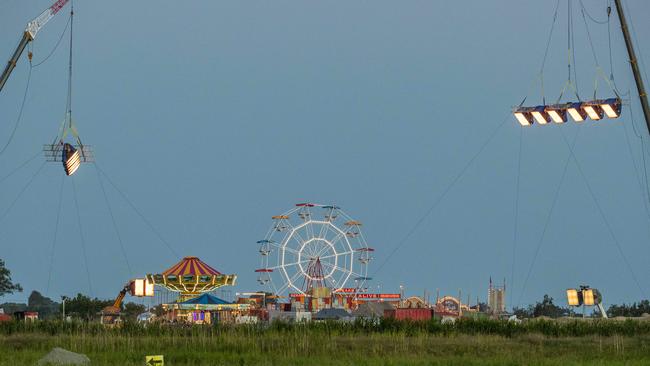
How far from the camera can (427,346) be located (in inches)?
2045

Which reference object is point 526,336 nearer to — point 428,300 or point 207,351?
point 207,351

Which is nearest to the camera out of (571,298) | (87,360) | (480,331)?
(87,360)

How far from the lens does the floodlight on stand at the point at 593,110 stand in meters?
55.9

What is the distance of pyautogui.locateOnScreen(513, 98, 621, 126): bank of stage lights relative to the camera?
55.1m

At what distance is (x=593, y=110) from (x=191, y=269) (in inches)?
1791

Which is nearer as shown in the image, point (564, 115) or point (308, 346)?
point (308, 346)

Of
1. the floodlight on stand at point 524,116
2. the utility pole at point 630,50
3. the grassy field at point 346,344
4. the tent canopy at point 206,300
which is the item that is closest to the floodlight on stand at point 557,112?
the floodlight on stand at point 524,116

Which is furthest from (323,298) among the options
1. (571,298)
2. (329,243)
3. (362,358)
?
(362,358)

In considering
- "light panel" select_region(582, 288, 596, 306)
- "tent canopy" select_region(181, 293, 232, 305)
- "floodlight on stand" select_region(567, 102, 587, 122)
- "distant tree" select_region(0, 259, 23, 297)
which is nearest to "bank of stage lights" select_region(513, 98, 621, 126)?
"floodlight on stand" select_region(567, 102, 587, 122)

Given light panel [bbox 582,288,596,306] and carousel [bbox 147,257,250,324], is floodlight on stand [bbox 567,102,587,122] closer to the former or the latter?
light panel [bbox 582,288,596,306]

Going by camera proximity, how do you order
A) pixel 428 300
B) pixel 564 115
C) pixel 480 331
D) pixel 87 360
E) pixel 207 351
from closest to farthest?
pixel 87 360
pixel 207 351
pixel 564 115
pixel 480 331
pixel 428 300

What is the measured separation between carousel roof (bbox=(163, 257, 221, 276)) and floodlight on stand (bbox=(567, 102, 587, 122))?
43.6 meters

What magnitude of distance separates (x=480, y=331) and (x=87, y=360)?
1063 inches

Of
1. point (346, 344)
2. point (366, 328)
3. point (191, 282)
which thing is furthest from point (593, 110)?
point (191, 282)
